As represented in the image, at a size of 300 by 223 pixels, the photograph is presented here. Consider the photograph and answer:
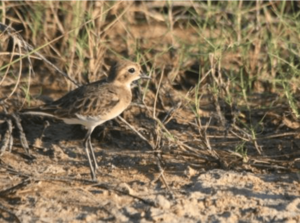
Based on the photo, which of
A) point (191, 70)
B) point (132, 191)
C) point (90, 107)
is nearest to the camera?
A: point (132, 191)

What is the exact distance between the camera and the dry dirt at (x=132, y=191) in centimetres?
534

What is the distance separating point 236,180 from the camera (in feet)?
18.9

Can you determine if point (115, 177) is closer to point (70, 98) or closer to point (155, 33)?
point (70, 98)

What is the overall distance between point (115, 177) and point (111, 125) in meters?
0.86

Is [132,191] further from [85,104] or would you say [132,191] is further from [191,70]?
[191,70]

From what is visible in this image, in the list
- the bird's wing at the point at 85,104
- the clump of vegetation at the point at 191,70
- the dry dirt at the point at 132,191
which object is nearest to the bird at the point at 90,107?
the bird's wing at the point at 85,104

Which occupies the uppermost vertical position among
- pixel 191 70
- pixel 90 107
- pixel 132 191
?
pixel 90 107

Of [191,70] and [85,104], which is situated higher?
[85,104]

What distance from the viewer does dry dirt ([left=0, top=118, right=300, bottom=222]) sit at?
17.5ft

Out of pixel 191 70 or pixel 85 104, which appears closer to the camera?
pixel 85 104

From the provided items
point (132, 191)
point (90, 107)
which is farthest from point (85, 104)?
point (132, 191)

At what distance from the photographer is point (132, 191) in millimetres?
5578

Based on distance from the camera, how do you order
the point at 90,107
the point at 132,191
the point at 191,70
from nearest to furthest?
the point at 132,191, the point at 90,107, the point at 191,70

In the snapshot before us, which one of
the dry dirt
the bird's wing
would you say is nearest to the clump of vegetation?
the dry dirt
